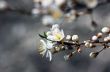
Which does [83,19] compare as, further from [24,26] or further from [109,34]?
[109,34]

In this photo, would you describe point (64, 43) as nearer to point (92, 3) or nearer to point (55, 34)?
point (55, 34)

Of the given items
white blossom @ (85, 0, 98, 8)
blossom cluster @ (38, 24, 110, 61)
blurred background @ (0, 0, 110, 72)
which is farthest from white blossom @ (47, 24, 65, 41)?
blurred background @ (0, 0, 110, 72)

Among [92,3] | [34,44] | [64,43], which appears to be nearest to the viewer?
[64,43]

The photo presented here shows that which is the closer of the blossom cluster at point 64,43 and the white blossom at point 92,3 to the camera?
the blossom cluster at point 64,43

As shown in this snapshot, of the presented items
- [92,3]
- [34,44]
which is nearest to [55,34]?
[92,3]

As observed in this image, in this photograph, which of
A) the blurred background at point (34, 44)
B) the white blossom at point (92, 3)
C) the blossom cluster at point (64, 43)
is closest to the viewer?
the blossom cluster at point (64, 43)

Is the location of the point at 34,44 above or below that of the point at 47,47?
above

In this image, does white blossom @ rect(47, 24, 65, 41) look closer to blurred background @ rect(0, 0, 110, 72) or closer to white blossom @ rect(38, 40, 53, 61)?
white blossom @ rect(38, 40, 53, 61)

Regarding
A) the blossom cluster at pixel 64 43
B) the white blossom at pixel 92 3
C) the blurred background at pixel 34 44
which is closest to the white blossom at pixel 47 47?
the blossom cluster at pixel 64 43

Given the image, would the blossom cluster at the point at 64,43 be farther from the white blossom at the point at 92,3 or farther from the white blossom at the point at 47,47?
the white blossom at the point at 92,3

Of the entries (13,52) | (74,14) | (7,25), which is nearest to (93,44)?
(74,14)

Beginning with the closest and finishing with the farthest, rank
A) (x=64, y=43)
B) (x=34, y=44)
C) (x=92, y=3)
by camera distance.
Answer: (x=64, y=43)
(x=92, y=3)
(x=34, y=44)
